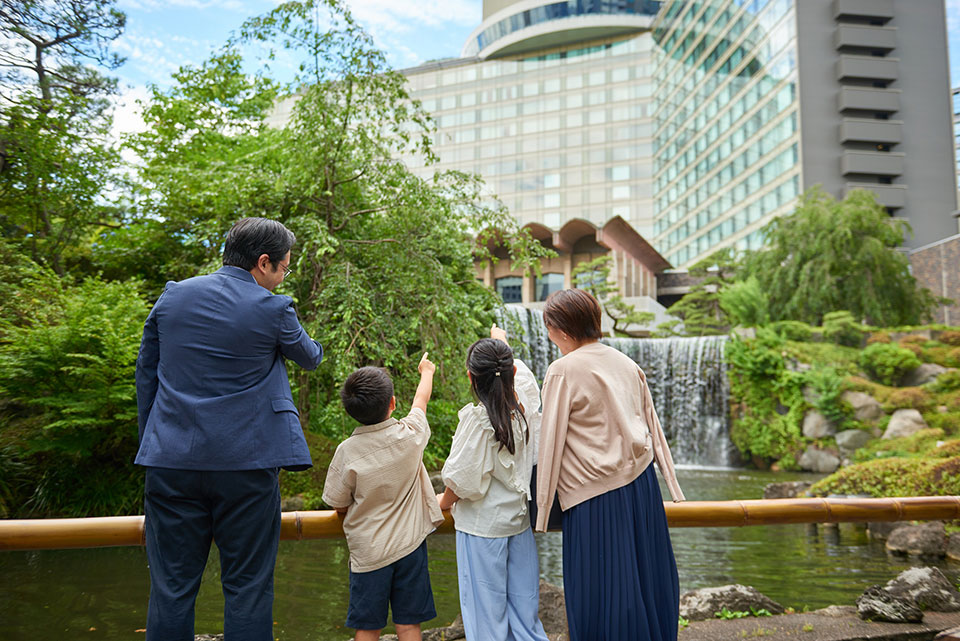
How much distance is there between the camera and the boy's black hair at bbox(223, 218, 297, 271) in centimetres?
229

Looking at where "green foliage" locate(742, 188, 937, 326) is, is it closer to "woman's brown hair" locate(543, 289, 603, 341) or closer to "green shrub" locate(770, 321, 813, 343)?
"green shrub" locate(770, 321, 813, 343)

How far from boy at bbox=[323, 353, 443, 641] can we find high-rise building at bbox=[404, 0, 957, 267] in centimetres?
2457

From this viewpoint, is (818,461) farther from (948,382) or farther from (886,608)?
(886,608)

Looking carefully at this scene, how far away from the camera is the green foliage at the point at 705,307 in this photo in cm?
2538

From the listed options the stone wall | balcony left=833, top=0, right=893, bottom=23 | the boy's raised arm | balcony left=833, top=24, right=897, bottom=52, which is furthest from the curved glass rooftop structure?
the boy's raised arm

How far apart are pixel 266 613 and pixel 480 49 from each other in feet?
225

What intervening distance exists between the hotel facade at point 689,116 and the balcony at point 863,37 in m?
0.08

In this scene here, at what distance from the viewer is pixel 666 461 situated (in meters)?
2.53

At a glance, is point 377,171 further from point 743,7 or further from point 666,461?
point 743,7

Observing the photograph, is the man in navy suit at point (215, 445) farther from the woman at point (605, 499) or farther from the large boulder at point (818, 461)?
the large boulder at point (818, 461)

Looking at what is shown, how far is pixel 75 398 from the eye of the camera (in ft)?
22.7

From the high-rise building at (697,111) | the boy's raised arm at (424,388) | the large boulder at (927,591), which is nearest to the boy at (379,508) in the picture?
the boy's raised arm at (424,388)

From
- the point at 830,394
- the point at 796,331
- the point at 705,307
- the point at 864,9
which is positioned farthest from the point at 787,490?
the point at 864,9

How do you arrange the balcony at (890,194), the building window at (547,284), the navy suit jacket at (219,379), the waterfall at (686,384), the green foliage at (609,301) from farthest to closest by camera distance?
the balcony at (890,194), the building window at (547,284), the green foliage at (609,301), the waterfall at (686,384), the navy suit jacket at (219,379)
